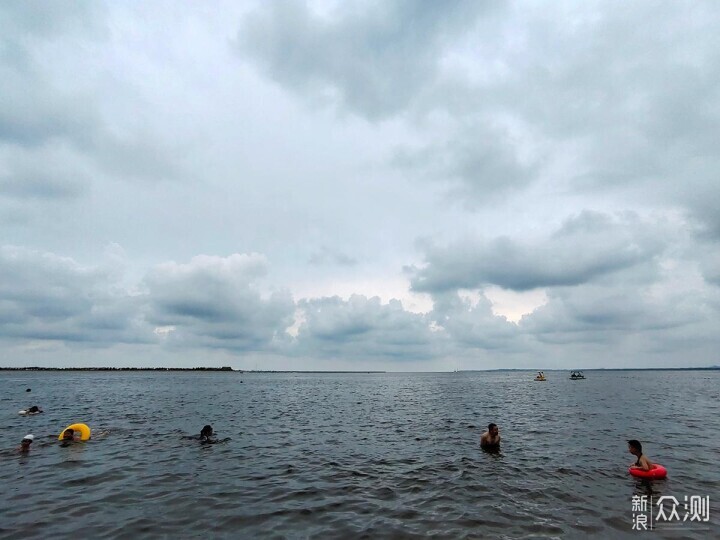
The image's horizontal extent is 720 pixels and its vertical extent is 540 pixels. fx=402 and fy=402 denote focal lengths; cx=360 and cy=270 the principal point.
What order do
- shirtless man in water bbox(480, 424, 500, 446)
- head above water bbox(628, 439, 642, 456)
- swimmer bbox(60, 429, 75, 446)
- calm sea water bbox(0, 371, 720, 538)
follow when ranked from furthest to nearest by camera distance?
swimmer bbox(60, 429, 75, 446), shirtless man in water bbox(480, 424, 500, 446), head above water bbox(628, 439, 642, 456), calm sea water bbox(0, 371, 720, 538)

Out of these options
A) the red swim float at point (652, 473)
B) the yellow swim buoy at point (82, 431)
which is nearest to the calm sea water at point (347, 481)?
the red swim float at point (652, 473)

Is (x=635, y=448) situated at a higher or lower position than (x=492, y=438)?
higher

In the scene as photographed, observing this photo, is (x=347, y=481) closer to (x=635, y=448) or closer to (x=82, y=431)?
(x=635, y=448)

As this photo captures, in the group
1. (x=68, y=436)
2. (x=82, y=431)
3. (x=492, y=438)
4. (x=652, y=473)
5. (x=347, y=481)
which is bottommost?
(x=68, y=436)

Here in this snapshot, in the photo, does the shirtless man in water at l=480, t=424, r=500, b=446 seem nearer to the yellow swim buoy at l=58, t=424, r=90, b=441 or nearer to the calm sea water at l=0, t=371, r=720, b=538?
the calm sea water at l=0, t=371, r=720, b=538

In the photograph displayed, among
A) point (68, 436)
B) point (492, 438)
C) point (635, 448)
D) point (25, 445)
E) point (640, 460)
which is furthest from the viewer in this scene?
point (68, 436)

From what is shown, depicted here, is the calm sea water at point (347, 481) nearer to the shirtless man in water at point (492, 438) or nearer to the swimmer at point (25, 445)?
the swimmer at point (25, 445)

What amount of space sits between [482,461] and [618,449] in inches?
370

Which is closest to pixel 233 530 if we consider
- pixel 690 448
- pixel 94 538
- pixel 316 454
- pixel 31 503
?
pixel 94 538

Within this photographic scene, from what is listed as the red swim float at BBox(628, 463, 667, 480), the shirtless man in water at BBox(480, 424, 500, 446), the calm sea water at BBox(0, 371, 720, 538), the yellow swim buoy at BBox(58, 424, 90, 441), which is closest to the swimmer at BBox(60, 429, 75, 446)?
the yellow swim buoy at BBox(58, 424, 90, 441)

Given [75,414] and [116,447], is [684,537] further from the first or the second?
[75,414]

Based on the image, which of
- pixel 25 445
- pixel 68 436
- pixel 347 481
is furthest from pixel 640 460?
pixel 68 436

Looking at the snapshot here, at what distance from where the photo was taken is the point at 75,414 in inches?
1587

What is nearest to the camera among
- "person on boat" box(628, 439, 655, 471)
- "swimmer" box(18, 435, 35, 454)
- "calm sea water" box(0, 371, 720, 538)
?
"calm sea water" box(0, 371, 720, 538)
